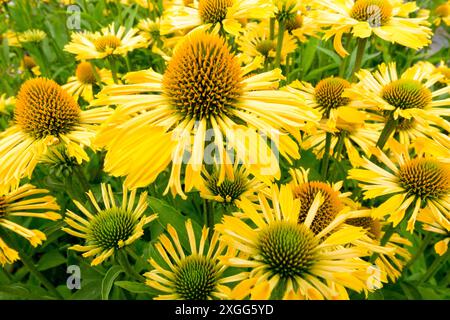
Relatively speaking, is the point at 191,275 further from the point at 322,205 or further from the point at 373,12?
the point at 373,12

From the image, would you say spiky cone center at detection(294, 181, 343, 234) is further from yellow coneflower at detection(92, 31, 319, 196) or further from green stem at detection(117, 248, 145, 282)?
green stem at detection(117, 248, 145, 282)

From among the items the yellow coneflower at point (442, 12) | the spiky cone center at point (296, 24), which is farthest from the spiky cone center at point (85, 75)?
the yellow coneflower at point (442, 12)

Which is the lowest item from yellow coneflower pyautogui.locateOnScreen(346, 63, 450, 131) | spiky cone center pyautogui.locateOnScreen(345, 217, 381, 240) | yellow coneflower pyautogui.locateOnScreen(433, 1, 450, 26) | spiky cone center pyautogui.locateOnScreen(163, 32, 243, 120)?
spiky cone center pyautogui.locateOnScreen(345, 217, 381, 240)

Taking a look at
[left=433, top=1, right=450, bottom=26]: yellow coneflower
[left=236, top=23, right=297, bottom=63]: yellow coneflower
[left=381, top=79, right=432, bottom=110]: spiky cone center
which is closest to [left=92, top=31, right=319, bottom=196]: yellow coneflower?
[left=381, top=79, right=432, bottom=110]: spiky cone center

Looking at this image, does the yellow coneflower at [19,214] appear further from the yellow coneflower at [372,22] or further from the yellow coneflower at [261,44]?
the yellow coneflower at [372,22]

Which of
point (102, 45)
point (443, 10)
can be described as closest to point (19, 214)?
point (102, 45)
